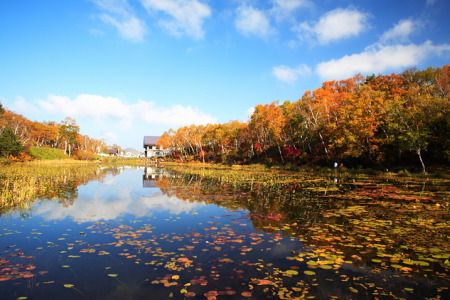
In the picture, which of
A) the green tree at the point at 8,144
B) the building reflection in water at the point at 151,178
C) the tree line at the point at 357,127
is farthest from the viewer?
the green tree at the point at 8,144

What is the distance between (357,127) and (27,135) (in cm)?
7593

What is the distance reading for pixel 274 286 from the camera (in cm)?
435

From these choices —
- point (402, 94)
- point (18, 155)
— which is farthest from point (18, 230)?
point (402, 94)

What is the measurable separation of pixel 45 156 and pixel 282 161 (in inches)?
2058

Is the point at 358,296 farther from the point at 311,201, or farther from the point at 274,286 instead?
the point at 311,201

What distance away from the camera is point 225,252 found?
5961 millimetres

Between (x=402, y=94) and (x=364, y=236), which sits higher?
(x=402, y=94)

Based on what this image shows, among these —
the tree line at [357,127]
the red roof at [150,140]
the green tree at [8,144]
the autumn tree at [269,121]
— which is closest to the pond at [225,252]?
the tree line at [357,127]

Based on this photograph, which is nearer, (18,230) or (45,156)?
(18,230)

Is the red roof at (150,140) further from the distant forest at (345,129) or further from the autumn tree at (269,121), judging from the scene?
the autumn tree at (269,121)

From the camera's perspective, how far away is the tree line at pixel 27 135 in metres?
40.9

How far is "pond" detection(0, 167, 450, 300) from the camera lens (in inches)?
169

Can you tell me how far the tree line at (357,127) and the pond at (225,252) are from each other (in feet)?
65.5

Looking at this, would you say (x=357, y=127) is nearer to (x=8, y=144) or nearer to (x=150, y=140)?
(x=8, y=144)
